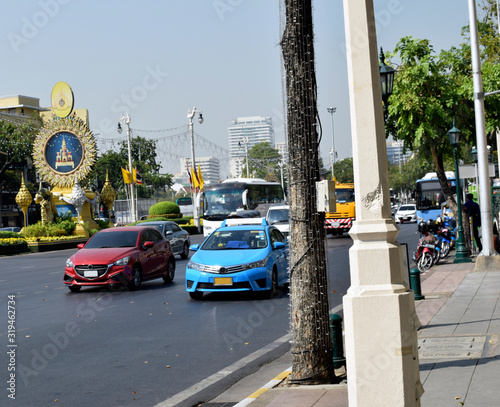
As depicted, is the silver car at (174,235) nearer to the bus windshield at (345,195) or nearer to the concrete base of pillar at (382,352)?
A: the bus windshield at (345,195)

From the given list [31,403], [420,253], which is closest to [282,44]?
[31,403]

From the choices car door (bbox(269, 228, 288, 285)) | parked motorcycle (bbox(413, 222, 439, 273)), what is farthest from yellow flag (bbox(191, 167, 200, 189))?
car door (bbox(269, 228, 288, 285))

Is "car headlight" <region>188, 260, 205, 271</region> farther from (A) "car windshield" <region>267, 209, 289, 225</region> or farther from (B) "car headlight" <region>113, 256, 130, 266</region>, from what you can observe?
(A) "car windshield" <region>267, 209, 289, 225</region>

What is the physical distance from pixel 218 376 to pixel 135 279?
9.66m

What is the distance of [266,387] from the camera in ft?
24.2

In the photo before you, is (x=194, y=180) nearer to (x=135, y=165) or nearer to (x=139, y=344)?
(x=135, y=165)

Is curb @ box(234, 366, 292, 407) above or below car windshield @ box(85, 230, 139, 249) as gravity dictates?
below

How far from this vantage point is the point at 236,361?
9008 mm

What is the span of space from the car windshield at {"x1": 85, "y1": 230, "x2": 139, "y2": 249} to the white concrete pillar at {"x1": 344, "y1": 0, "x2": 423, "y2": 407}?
13.5 metres

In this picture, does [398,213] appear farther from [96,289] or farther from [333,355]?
[333,355]

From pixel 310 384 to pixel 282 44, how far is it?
3.50 meters

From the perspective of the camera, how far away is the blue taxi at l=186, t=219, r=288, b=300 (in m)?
14.8

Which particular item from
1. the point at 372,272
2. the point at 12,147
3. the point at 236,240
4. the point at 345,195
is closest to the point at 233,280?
the point at 236,240

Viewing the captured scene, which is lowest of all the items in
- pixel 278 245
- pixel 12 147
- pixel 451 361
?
pixel 451 361
